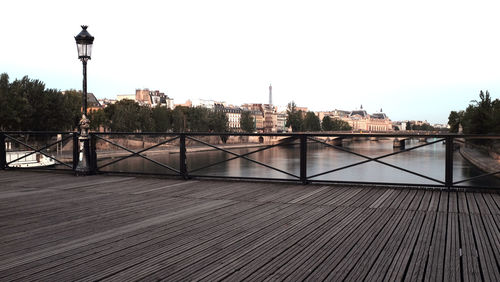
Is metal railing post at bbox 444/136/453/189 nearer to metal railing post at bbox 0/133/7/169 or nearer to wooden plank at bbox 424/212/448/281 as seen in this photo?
wooden plank at bbox 424/212/448/281

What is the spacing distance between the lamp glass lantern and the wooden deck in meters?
4.85

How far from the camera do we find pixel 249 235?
4812 mm

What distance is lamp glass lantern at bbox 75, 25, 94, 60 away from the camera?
11570 millimetres

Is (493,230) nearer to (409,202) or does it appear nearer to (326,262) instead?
(409,202)

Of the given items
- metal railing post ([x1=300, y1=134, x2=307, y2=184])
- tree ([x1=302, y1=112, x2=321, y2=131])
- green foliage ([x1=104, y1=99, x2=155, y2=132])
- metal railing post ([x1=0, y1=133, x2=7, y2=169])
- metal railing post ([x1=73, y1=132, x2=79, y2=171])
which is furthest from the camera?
tree ([x1=302, y1=112, x2=321, y2=131])

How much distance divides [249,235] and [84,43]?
9125mm

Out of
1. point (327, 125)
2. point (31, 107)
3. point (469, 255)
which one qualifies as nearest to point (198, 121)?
point (31, 107)

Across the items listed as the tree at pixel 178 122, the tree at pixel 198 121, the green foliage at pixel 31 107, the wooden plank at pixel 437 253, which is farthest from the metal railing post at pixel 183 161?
the tree at pixel 198 121

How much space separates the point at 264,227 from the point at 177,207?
77.8 inches

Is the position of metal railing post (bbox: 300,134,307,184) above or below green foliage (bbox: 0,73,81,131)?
below

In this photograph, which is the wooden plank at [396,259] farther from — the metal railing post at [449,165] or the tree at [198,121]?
A: the tree at [198,121]

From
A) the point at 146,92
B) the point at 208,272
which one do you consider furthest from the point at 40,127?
the point at 146,92

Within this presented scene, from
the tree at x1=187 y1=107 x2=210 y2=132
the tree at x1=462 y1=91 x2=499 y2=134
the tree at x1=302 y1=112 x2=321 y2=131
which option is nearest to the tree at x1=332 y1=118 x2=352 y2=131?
the tree at x1=302 y1=112 x2=321 y2=131

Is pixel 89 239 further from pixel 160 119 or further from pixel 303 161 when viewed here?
pixel 160 119
